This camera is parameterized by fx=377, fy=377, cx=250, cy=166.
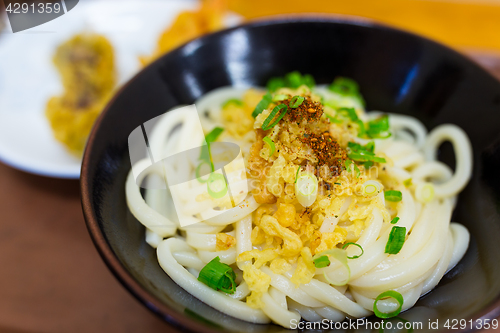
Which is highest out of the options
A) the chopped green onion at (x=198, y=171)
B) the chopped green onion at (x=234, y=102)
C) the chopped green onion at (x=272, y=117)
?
the chopped green onion at (x=272, y=117)

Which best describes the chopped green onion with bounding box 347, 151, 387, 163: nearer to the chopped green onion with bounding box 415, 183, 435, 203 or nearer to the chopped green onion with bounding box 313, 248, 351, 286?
the chopped green onion with bounding box 415, 183, 435, 203

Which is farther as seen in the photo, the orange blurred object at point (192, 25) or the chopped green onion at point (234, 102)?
the orange blurred object at point (192, 25)

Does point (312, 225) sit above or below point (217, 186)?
below

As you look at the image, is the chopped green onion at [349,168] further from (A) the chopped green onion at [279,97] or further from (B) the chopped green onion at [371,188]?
(A) the chopped green onion at [279,97]

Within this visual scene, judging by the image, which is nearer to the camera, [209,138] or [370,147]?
[370,147]

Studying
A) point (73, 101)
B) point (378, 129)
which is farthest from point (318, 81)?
point (73, 101)

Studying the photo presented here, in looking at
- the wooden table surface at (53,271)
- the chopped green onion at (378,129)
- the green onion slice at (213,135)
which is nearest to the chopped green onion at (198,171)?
the green onion slice at (213,135)

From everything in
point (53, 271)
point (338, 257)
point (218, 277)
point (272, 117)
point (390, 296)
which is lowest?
point (53, 271)

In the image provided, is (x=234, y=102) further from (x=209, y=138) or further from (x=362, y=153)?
(x=362, y=153)
